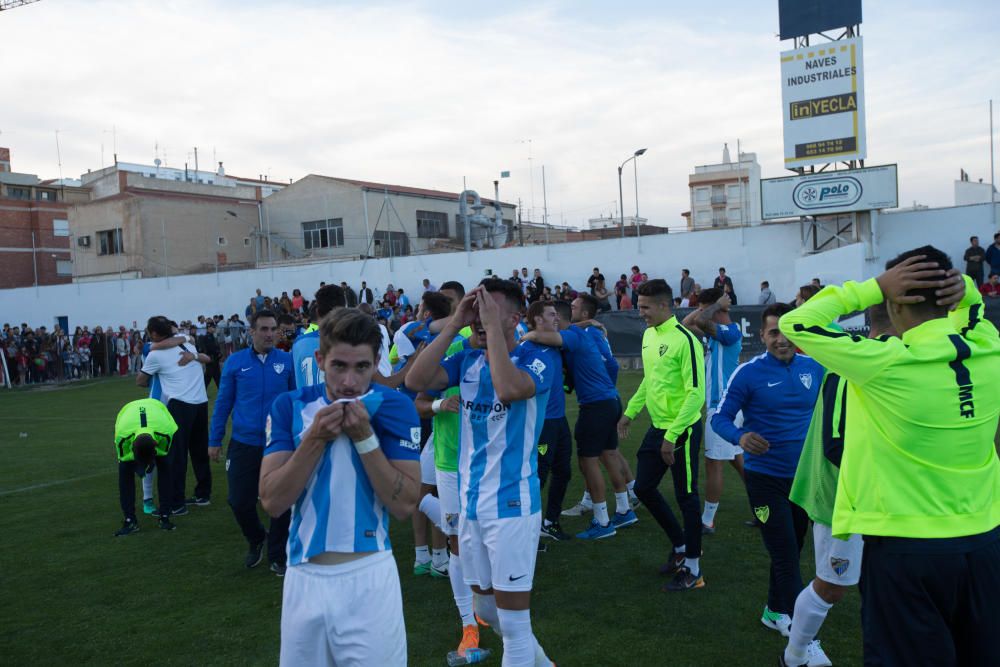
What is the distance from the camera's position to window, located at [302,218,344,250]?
45.4 metres

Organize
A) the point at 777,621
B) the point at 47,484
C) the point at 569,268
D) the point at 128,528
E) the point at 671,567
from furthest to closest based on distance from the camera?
the point at 569,268, the point at 47,484, the point at 128,528, the point at 671,567, the point at 777,621

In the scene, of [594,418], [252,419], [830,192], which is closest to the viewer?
[252,419]

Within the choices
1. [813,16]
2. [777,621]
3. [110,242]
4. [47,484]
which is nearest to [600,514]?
[777,621]

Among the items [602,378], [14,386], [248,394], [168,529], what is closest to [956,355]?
[602,378]

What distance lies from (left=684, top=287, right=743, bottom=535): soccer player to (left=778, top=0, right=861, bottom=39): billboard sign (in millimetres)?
21856

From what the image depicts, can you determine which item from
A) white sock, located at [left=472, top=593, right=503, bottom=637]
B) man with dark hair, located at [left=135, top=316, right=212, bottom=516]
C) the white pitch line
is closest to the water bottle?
white sock, located at [left=472, top=593, right=503, bottom=637]

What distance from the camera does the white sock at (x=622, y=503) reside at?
7668 mm

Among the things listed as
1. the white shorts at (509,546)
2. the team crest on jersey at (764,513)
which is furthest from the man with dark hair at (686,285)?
the white shorts at (509,546)

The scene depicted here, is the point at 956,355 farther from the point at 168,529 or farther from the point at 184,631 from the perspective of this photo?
the point at 168,529

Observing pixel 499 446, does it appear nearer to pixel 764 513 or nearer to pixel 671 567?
pixel 764 513

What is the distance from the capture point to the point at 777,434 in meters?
4.91

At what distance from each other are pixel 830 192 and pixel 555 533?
68.5ft

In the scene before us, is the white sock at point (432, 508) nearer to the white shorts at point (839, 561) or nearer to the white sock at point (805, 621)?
the white sock at point (805, 621)

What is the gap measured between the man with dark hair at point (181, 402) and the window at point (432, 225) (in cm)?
3752
